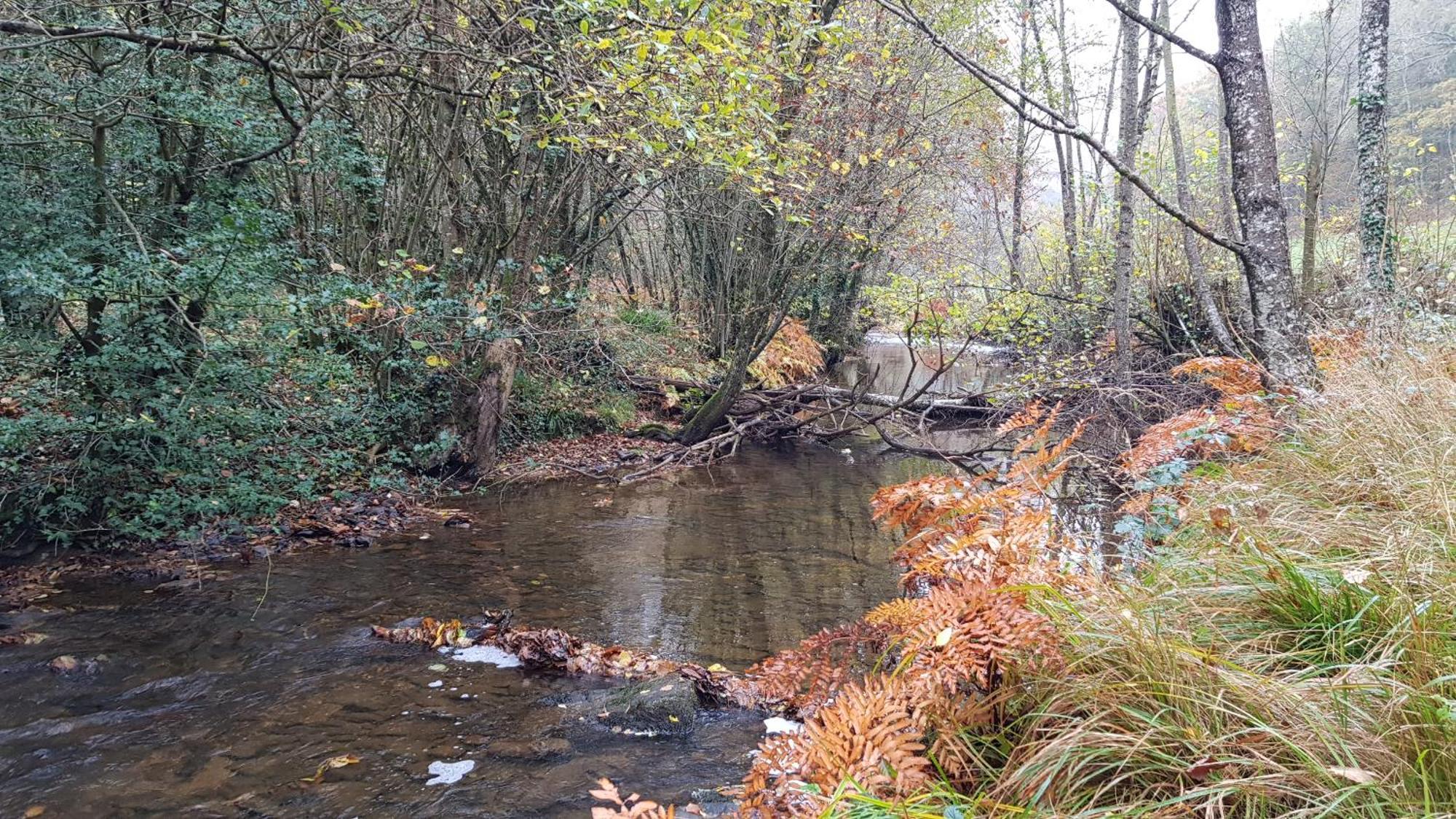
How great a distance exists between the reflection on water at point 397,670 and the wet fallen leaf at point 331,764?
0.15ft

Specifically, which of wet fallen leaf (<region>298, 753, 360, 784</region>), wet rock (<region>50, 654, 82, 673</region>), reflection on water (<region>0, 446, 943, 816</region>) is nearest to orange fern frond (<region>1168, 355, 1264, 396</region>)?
reflection on water (<region>0, 446, 943, 816</region>)

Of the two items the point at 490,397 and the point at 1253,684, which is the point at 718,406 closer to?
the point at 490,397

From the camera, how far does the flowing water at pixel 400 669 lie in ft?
10.2

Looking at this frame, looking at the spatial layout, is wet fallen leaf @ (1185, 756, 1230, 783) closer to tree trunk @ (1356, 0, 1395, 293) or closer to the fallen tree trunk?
tree trunk @ (1356, 0, 1395, 293)

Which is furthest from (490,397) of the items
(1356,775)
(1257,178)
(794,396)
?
(1356,775)

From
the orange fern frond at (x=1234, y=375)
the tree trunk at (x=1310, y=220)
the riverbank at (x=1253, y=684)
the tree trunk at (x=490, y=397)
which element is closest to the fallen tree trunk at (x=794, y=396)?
the tree trunk at (x=490, y=397)

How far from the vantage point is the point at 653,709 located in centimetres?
371

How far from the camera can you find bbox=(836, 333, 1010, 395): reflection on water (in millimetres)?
16969

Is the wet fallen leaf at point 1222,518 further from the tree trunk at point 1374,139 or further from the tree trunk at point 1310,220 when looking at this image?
the tree trunk at point 1310,220

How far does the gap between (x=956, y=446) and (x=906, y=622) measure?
33.6 ft

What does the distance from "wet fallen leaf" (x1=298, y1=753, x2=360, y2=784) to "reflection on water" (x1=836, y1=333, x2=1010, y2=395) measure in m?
12.8

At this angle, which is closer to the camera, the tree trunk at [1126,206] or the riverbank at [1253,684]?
the riverbank at [1253,684]

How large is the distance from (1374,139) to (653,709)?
24.3 ft

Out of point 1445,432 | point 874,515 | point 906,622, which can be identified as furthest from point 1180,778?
point 1445,432
